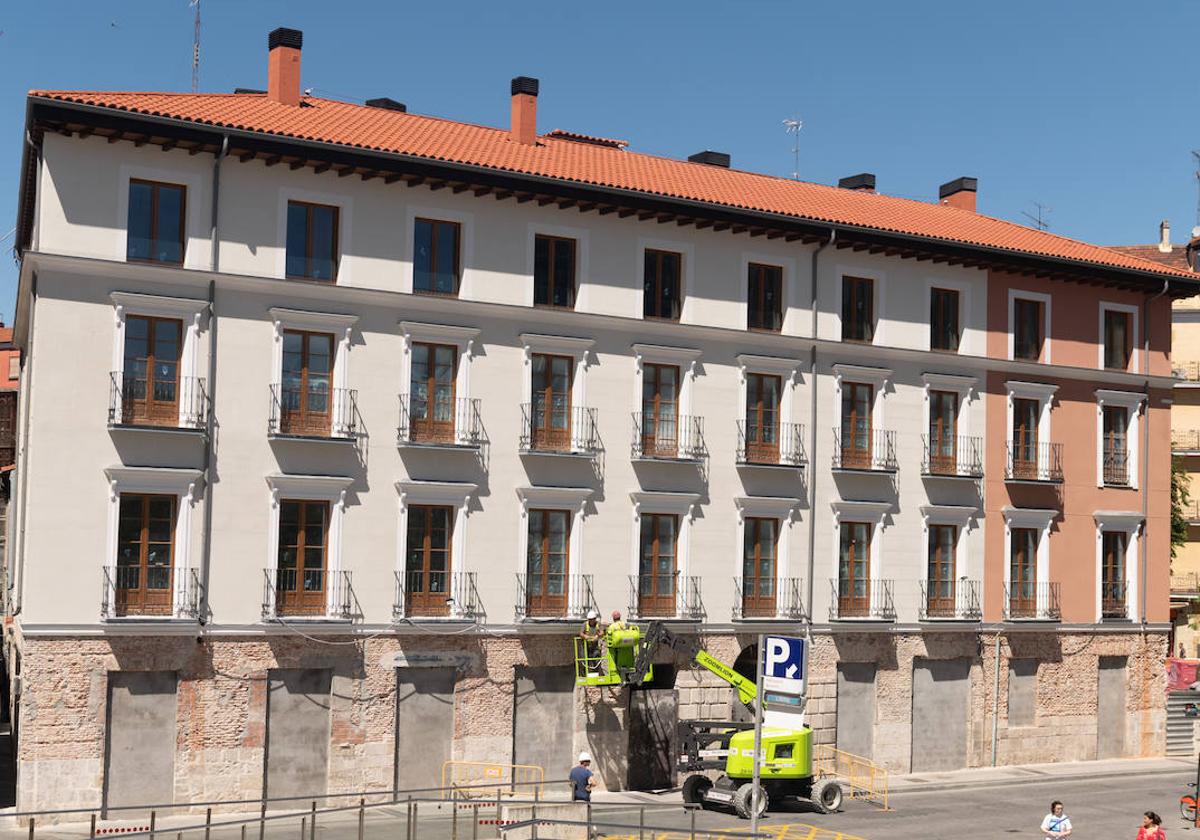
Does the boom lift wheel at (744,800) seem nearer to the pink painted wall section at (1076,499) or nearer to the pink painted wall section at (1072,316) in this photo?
the pink painted wall section at (1076,499)

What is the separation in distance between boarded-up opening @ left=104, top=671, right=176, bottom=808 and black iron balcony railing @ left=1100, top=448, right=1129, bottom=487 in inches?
1172

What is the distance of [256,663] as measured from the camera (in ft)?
117

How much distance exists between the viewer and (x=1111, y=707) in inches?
1948

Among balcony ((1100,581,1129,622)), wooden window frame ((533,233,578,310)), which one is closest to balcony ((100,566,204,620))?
wooden window frame ((533,233,578,310))

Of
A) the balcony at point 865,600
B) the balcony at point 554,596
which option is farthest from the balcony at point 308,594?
the balcony at point 865,600

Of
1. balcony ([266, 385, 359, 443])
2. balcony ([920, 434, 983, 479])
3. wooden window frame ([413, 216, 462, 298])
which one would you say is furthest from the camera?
balcony ([920, 434, 983, 479])

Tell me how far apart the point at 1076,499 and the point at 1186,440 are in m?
36.1

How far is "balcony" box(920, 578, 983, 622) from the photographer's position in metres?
45.8

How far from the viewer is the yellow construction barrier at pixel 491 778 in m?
37.9

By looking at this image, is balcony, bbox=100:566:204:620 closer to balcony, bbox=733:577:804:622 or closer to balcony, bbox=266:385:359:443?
balcony, bbox=266:385:359:443

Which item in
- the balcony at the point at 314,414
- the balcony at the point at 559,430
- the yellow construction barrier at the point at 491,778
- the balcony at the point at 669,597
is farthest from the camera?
the balcony at the point at 669,597

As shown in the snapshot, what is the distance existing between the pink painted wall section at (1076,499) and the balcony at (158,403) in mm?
23822

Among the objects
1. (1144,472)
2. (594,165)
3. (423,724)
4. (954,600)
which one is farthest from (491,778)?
(1144,472)

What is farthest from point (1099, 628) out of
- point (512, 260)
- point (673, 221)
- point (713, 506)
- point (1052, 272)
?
point (512, 260)
